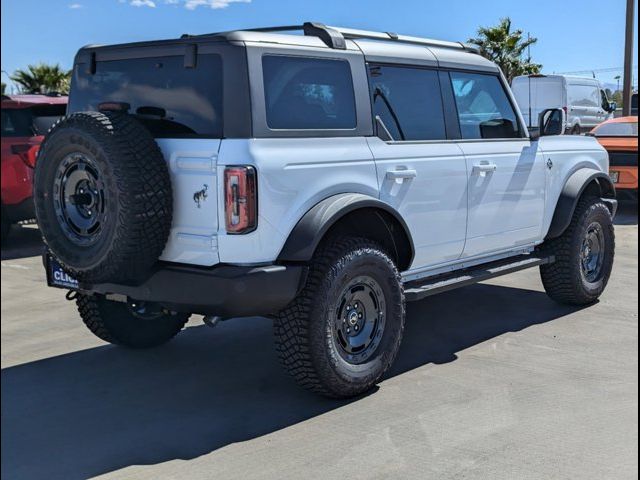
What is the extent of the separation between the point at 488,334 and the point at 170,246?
270 cm

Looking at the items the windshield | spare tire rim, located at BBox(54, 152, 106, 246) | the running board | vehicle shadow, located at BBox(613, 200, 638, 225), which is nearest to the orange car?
the windshield

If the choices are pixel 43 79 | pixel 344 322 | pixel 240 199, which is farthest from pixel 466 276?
pixel 43 79

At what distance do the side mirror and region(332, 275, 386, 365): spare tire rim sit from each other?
2465mm

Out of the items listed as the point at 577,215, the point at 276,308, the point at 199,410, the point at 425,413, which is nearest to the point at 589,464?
the point at 425,413

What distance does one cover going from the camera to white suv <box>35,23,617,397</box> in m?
3.69

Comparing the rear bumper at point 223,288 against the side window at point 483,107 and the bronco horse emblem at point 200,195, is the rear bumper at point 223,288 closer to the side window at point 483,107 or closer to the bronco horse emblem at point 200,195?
the bronco horse emblem at point 200,195

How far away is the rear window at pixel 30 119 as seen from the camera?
8367mm

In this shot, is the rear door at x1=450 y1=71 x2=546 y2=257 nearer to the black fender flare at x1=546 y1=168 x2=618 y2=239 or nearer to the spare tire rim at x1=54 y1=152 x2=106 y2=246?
the black fender flare at x1=546 y1=168 x2=618 y2=239

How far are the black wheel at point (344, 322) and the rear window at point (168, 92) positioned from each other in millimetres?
961

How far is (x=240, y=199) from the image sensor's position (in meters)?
3.66

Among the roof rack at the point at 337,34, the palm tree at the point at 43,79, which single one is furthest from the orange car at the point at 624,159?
the palm tree at the point at 43,79

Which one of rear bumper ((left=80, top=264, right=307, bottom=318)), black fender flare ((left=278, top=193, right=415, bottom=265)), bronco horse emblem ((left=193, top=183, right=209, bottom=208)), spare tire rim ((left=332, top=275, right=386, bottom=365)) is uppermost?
bronco horse emblem ((left=193, top=183, right=209, bottom=208))

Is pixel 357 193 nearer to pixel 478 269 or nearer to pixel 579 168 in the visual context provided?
pixel 478 269

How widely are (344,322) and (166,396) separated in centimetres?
112
